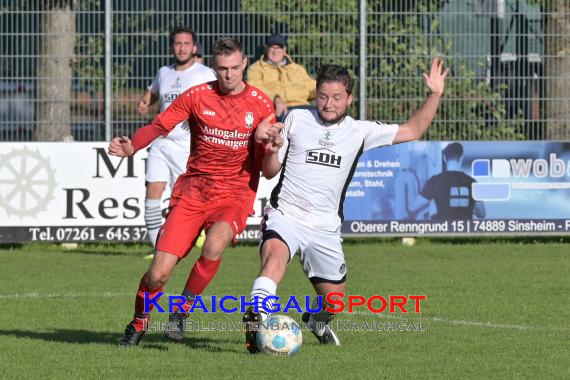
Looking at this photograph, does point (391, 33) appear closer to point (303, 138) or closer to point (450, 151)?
point (450, 151)

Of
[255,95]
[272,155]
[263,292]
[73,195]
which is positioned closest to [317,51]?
[73,195]

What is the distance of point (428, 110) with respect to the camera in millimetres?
8844

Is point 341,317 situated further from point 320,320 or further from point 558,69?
point 558,69

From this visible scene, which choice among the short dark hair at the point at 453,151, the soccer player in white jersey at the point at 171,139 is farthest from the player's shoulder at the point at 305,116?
the short dark hair at the point at 453,151

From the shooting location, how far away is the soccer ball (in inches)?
325

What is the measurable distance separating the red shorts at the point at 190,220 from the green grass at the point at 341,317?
2.22ft

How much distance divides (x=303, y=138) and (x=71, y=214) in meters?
8.48

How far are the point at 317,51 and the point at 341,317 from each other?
285 inches

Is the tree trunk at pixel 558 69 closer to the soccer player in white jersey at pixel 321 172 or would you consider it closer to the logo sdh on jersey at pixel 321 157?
the soccer player in white jersey at pixel 321 172

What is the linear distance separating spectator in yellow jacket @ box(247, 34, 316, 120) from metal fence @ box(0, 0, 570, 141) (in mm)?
375

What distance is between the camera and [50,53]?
17078 millimetres

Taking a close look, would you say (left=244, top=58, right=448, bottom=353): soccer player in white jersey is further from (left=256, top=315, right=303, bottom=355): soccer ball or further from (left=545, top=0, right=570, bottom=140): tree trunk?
(left=545, top=0, right=570, bottom=140): tree trunk

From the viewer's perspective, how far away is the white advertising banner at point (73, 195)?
653 inches

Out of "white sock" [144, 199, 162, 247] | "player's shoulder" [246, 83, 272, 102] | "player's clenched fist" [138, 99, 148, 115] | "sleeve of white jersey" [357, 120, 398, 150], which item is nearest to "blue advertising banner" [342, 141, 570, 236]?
"white sock" [144, 199, 162, 247]
